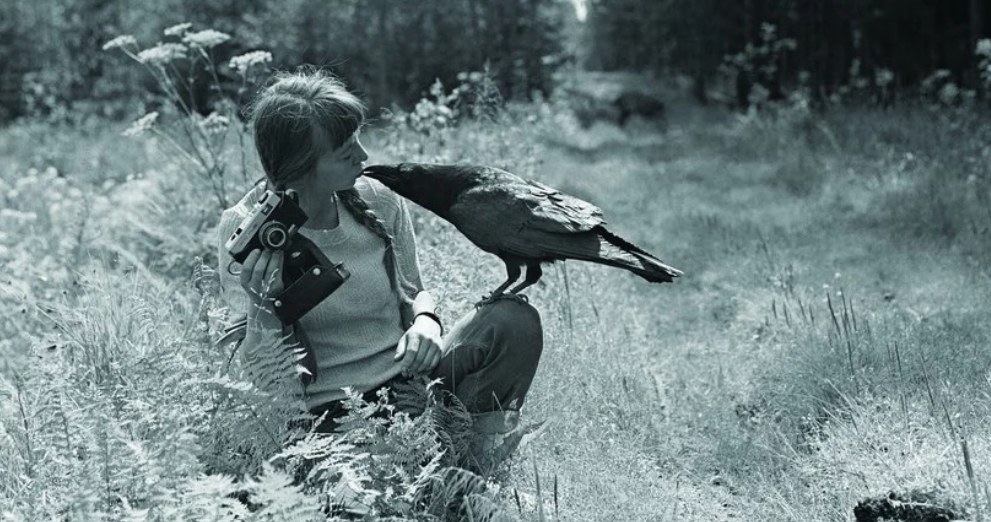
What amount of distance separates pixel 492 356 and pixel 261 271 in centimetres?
64

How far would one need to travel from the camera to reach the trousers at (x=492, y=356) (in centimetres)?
255

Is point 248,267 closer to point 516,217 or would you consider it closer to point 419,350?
point 419,350

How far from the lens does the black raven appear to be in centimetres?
248

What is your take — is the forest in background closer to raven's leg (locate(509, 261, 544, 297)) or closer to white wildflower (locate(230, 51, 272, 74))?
white wildflower (locate(230, 51, 272, 74))

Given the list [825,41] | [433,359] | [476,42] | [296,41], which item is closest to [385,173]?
[433,359]

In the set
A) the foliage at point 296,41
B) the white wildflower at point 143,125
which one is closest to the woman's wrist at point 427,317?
the white wildflower at point 143,125

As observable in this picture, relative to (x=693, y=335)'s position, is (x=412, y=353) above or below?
above

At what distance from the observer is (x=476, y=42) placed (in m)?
14.5

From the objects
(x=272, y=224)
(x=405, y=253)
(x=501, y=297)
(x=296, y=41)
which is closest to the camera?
(x=272, y=224)

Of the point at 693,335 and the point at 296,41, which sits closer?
the point at 693,335

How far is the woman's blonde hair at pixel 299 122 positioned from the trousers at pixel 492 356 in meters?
0.61

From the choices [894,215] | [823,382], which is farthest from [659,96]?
[823,382]

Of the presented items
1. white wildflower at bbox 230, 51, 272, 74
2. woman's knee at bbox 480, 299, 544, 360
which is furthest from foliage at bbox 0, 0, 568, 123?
woman's knee at bbox 480, 299, 544, 360

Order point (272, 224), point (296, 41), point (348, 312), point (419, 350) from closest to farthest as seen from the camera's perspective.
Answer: point (272, 224) < point (419, 350) < point (348, 312) < point (296, 41)
